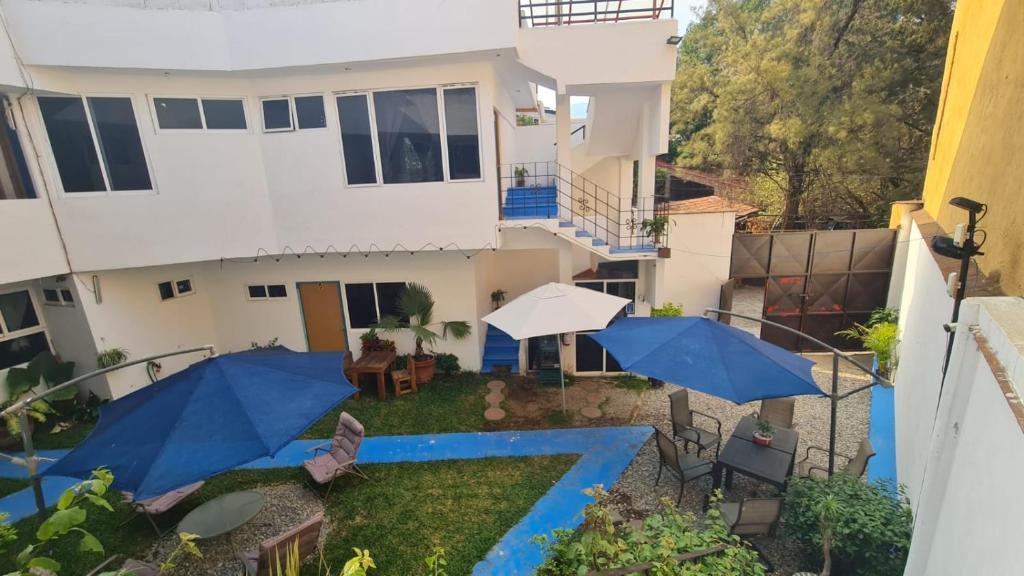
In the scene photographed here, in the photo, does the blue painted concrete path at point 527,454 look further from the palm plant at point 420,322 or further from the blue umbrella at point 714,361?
the palm plant at point 420,322

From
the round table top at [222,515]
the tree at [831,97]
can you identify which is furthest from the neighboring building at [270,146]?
the tree at [831,97]

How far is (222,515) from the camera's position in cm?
587

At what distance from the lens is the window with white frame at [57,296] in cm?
891

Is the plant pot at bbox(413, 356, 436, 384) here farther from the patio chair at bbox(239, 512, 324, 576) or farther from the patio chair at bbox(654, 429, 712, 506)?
the patio chair at bbox(654, 429, 712, 506)

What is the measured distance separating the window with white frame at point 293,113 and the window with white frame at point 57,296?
5344mm

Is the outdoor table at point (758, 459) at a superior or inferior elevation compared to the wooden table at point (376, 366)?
superior

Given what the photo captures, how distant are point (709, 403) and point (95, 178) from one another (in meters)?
13.2

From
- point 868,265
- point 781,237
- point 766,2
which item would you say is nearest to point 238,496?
point 781,237

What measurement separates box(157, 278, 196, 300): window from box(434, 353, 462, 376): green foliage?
6333 mm

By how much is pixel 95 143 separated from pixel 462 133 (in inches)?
276

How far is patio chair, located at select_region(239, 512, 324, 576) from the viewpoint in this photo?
16.0ft

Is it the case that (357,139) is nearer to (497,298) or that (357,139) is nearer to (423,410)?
(497,298)

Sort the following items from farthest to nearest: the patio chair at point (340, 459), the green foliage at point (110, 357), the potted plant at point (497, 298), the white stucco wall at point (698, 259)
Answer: the potted plant at point (497, 298) → the white stucco wall at point (698, 259) → the green foliage at point (110, 357) → the patio chair at point (340, 459)

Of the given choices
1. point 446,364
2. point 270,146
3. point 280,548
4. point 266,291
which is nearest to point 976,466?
point 280,548
